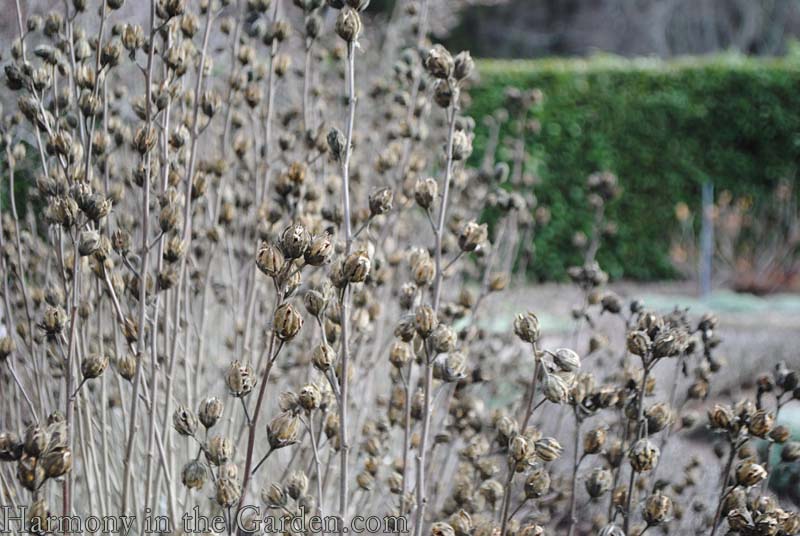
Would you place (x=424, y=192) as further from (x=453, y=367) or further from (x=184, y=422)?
(x=184, y=422)

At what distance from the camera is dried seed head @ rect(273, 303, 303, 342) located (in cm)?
85

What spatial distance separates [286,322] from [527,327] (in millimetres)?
372

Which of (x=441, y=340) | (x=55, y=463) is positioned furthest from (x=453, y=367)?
(x=55, y=463)

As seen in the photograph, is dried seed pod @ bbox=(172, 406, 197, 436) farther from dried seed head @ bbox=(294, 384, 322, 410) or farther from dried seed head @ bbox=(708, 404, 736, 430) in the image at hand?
dried seed head @ bbox=(708, 404, 736, 430)

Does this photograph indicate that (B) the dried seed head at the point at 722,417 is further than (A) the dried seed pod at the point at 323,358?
Yes

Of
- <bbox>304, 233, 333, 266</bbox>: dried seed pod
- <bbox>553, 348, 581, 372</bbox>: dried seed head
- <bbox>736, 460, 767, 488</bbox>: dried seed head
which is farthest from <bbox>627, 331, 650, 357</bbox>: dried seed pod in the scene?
<bbox>304, 233, 333, 266</bbox>: dried seed pod

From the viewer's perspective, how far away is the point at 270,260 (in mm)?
884

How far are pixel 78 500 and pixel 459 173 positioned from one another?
3.74 feet

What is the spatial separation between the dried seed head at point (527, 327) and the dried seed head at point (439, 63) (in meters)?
0.38

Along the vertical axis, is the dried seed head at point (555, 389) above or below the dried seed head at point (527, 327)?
below

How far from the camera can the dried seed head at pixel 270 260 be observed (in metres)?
0.88

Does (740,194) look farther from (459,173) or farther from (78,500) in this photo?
(78,500)

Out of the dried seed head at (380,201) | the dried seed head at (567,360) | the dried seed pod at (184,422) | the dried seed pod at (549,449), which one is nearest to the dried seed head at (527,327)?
the dried seed head at (567,360)

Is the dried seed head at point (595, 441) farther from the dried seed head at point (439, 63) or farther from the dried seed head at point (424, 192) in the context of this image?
the dried seed head at point (439, 63)
